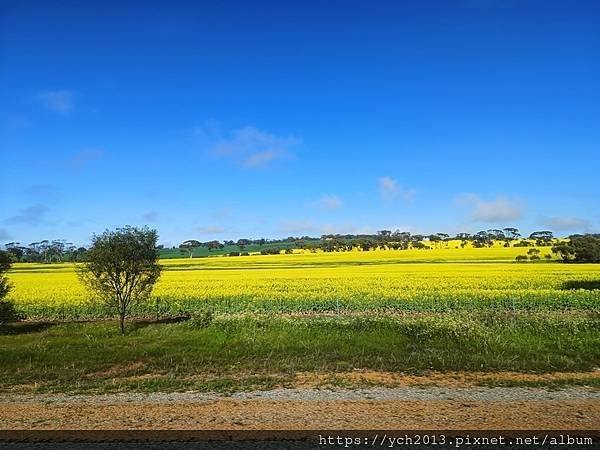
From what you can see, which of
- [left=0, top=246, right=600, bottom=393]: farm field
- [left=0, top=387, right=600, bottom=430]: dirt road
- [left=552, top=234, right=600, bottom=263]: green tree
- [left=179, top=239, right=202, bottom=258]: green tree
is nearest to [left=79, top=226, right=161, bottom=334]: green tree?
[left=0, top=246, right=600, bottom=393]: farm field

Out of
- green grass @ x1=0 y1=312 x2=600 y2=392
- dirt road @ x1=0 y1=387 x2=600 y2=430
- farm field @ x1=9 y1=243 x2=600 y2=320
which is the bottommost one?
farm field @ x1=9 y1=243 x2=600 y2=320

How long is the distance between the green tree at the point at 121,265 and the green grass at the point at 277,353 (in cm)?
276

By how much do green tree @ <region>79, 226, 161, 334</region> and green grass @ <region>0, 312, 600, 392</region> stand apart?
2764mm

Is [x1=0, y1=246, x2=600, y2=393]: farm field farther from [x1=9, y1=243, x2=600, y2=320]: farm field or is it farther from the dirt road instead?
the dirt road

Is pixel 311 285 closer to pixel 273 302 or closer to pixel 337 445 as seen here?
pixel 273 302

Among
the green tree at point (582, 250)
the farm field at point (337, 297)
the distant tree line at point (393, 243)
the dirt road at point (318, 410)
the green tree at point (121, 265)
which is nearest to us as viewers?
the dirt road at point (318, 410)

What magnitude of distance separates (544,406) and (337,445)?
417 cm

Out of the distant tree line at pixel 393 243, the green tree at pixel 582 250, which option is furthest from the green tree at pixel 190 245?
the green tree at pixel 582 250

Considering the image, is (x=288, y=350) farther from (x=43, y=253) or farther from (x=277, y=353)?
(x=43, y=253)

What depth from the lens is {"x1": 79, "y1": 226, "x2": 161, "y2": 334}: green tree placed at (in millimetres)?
22719

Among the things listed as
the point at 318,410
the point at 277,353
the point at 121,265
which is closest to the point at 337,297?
the point at 121,265

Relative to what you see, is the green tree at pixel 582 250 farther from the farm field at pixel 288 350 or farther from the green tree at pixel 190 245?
the green tree at pixel 190 245

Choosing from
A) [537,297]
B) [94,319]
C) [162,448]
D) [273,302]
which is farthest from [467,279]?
[162,448]

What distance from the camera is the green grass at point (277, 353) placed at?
39.7 ft
